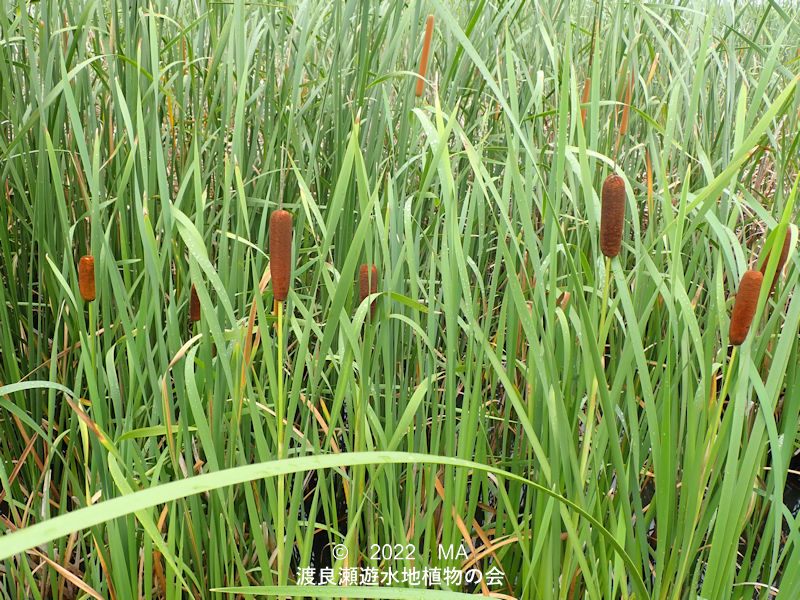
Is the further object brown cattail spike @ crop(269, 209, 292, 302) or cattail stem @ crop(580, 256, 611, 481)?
cattail stem @ crop(580, 256, 611, 481)

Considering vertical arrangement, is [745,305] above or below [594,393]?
above

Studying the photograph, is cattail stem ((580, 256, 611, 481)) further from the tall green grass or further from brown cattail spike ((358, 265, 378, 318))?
brown cattail spike ((358, 265, 378, 318))

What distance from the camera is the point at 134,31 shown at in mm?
1201

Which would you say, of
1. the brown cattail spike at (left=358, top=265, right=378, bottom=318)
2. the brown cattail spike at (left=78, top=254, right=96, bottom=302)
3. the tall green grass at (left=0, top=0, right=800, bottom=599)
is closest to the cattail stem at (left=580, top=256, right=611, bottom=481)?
the tall green grass at (left=0, top=0, right=800, bottom=599)

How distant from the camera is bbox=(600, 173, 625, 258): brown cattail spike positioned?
0.70 meters

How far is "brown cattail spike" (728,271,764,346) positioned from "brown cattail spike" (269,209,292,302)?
44 cm

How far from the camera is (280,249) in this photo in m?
0.70

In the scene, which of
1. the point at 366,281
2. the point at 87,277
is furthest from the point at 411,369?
the point at 87,277

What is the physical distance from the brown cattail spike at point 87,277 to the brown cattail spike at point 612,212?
551 mm

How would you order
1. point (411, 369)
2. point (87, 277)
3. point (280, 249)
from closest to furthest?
point (280, 249) → point (87, 277) → point (411, 369)

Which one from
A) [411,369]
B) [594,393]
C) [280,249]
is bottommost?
[411,369]

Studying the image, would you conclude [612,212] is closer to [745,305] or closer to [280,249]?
[745,305]

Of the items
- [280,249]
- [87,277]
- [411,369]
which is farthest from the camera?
[411,369]

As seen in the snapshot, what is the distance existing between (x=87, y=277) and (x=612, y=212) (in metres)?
0.58
